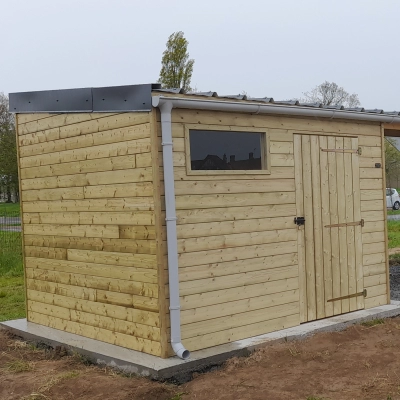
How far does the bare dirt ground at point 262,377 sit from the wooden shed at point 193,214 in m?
0.43

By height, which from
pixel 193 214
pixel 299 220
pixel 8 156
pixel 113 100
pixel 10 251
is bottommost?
pixel 10 251

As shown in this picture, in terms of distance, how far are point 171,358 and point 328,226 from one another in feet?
8.62

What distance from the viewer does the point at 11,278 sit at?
11.9 m

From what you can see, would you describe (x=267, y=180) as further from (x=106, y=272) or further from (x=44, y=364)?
(x=44, y=364)

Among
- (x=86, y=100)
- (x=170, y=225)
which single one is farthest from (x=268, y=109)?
(x=86, y=100)

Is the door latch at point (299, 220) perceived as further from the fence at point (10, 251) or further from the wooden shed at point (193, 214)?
the fence at point (10, 251)

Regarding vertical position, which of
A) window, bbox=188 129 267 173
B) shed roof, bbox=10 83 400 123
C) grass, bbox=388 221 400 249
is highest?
shed roof, bbox=10 83 400 123

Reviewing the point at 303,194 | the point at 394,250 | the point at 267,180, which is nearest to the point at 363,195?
the point at 303,194

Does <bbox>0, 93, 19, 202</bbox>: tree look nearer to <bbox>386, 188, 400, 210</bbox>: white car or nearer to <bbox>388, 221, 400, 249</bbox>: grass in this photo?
<bbox>388, 221, 400, 249</bbox>: grass

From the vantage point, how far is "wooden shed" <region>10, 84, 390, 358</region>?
5594 mm

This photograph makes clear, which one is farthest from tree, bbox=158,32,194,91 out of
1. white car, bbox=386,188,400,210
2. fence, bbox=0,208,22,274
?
white car, bbox=386,188,400,210

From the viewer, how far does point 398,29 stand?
26.7m

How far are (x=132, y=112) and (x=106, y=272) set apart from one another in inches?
65.3

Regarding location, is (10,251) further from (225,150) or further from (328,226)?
(225,150)
